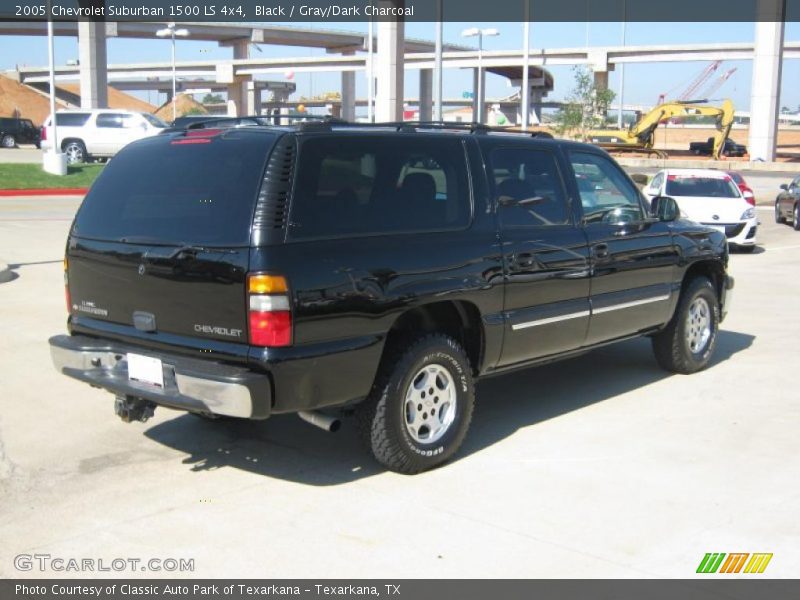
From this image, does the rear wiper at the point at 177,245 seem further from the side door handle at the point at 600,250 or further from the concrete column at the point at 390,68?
the concrete column at the point at 390,68

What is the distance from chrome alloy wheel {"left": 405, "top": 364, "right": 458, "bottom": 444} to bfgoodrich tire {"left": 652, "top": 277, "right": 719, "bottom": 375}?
9.51 feet

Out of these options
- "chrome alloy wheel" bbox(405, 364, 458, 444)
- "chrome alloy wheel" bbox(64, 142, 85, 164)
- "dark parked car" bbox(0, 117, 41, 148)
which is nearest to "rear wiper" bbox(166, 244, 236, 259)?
"chrome alloy wheel" bbox(405, 364, 458, 444)

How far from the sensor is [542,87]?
101 m

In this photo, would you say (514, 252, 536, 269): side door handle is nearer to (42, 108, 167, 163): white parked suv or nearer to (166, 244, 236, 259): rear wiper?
(166, 244, 236, 259): rear wiper

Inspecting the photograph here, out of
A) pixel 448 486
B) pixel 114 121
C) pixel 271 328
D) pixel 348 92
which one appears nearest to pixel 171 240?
pixel 271 328

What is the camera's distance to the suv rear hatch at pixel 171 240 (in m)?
4.81

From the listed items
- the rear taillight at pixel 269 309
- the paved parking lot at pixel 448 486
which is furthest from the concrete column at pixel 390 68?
the rear taillight at pixel 269 309

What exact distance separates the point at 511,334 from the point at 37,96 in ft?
332

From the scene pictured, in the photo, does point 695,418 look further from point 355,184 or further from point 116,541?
point 116,541

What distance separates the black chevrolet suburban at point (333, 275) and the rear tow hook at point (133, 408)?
0.5 inches

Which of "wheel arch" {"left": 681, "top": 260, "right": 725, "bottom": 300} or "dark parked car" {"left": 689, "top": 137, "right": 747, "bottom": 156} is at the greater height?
"dark parked car" {"left": 689, "top": 137, "right": 747, "bottom": 156}

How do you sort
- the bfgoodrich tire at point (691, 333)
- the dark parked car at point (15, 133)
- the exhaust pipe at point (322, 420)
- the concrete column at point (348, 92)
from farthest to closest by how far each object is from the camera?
1. the concrete column at point (348, 92)
2. the dark parked car at point (15, 133)
3. the bfgoodrich tire at point (691, 333)
4. the exhaust pipe at point (322, 420)

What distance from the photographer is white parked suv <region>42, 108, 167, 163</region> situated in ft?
112

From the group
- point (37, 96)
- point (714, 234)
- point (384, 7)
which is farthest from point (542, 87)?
point (714, 234)
